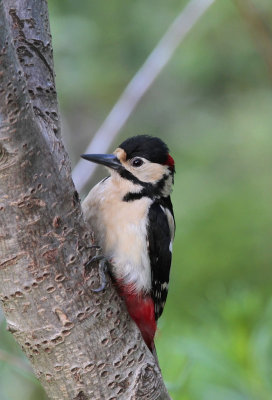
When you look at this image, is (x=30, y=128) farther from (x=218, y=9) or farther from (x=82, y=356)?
(x=218, y=9)

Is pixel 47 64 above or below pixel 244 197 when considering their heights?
below

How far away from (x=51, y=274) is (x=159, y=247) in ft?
3.10

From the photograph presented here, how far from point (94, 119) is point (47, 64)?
3.26 metres

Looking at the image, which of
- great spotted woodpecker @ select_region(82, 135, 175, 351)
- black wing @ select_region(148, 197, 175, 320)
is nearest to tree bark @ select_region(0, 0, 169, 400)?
great spotted woodpecker @ select_region(82, 135, 175, 351)

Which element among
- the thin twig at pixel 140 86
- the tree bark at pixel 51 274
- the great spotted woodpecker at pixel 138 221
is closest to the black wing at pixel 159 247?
the great spotted woodpecker at pixel 138 221

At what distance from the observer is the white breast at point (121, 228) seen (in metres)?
2.38

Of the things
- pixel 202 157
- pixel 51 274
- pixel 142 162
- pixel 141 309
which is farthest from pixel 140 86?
pixel 202 157

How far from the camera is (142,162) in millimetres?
2635

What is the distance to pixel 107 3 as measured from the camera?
401 cm

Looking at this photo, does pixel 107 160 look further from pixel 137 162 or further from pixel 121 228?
pixel 121 228

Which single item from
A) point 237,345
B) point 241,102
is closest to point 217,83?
point 241,102

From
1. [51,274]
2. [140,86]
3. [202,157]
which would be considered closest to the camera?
[51,274]

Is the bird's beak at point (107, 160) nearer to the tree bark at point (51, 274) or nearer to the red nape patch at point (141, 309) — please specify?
the red nape patch at point (141, 309)

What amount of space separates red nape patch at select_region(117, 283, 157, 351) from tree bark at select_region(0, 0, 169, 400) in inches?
21.9
